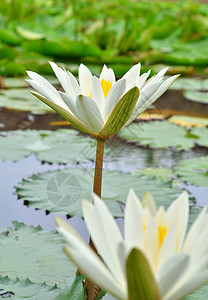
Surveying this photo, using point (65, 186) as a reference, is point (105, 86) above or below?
above

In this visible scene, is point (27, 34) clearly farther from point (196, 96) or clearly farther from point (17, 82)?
point (196, 96)

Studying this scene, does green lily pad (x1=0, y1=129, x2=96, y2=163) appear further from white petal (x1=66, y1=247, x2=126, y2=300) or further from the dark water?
white petal (x1=66, y1=247, x2=126, y2=300)

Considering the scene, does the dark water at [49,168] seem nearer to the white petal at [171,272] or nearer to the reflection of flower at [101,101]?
the reflection of flower at [101,101]

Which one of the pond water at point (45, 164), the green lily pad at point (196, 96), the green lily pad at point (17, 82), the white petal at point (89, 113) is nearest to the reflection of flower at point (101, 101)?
the white petal at point (89, 113)

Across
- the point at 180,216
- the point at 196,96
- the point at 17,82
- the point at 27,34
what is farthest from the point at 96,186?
the point at 27,34

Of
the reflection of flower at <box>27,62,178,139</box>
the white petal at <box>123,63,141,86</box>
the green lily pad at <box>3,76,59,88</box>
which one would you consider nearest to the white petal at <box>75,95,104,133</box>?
the reflection of flower at <box>27,62,178,139</box>
